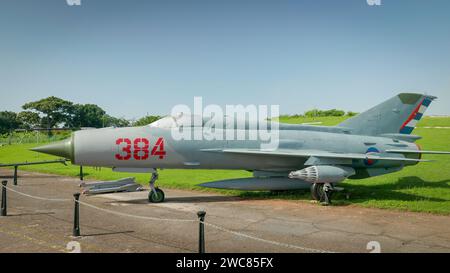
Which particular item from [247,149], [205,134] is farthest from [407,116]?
[205,134]

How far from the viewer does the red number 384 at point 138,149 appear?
40.1 ft

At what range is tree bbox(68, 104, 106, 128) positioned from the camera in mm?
76812

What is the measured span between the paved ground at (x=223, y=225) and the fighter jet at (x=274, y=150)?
1169 millimetres

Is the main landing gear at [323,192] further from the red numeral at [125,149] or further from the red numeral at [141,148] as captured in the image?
the red numeral at [125,149]

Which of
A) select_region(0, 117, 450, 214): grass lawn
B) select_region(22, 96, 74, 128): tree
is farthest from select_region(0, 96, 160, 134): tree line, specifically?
select_region(0, 117, 450, 214): grass lawn

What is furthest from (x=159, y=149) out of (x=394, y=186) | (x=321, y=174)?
(x=394, y=186)

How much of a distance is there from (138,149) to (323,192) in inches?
248

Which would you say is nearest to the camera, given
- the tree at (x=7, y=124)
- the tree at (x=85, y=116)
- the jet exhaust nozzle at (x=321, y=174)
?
the jet exhaust nozzle at (x=321, y=174)

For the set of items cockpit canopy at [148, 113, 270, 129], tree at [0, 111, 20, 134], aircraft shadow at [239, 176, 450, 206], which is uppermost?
tree at [0, 111, 20, 134]

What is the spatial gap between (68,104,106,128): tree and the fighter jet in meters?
68.3

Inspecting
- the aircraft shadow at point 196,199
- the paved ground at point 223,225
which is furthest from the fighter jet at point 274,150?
the paved ground at point 223,225

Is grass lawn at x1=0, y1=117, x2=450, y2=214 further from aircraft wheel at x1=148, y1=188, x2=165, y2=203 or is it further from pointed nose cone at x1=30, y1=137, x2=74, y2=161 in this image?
pointed nose cone at x1=30, y1=137, x2=74, y2=161

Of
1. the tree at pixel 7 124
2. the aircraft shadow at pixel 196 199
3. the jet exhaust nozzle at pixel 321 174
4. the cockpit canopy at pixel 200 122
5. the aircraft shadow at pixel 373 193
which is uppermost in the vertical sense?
the tree at pixel 7 124

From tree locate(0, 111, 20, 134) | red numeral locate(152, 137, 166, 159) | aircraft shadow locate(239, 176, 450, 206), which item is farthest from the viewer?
tree locate(0, 111, 20, 134)
